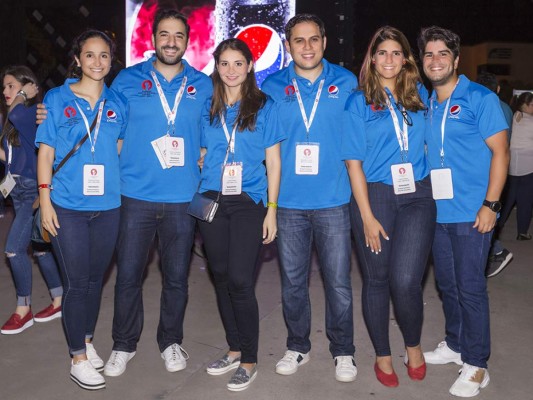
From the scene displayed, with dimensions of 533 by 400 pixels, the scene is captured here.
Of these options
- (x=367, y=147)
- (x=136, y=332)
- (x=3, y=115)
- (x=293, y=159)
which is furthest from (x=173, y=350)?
(x=3, y=115)

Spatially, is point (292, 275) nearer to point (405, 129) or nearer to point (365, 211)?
point (365, 211)

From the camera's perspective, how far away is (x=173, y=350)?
3.75 metres

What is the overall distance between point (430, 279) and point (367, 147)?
2726 millimetres

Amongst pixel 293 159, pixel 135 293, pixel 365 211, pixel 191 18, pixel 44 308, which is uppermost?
pixel 191 18

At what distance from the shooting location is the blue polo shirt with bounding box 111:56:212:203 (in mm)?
3492

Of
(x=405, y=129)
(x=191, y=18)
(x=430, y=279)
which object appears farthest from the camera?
(x=191, y=18)

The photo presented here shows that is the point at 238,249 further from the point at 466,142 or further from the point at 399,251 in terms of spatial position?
the point at 466,142

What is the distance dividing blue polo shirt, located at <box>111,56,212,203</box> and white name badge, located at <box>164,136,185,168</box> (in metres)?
0.02

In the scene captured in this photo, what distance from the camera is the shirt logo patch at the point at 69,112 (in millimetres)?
3309

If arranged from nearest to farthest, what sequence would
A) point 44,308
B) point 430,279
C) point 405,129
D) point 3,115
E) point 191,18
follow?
point 405,129 → point 3,115 → point 44,308 → point 430,279 → point 191,18

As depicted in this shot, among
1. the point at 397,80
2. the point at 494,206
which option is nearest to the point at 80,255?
the point at 397,80

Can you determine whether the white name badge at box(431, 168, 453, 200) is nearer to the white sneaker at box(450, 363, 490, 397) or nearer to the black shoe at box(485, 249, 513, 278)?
the white sneaker at box(450, 363, 490, 397)

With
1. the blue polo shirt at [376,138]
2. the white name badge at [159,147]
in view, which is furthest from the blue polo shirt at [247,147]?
the blue polo shirt at [376,138]

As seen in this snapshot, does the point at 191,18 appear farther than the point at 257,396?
Yes
